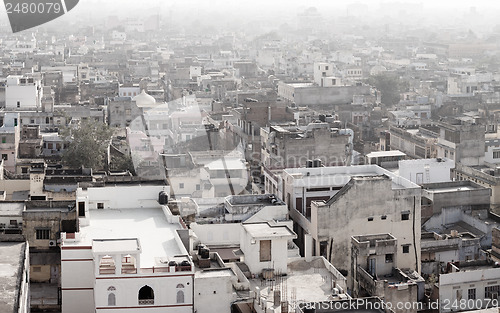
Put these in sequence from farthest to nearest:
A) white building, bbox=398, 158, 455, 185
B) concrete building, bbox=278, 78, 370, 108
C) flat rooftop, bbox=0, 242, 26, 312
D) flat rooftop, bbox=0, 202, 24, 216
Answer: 1. concrete building, bbox=278, 78, 370, 108
2. white building, bbox=398, 158, 455, 185
3. flat rooftop, bbox=0, 202, 24, 216
4. flat rooftop, bbox=0, 242, 26, 312

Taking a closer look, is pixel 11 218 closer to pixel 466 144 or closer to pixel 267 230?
pixel 267 230

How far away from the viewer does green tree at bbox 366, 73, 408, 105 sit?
154 ft

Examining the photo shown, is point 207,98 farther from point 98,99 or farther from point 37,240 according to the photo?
point 37,240

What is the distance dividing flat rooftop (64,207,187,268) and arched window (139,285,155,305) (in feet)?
1.51

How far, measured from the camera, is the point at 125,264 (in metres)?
14.6

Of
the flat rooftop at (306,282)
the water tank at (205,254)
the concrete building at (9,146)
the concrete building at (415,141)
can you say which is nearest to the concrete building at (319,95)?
the concrete building at (415,141)

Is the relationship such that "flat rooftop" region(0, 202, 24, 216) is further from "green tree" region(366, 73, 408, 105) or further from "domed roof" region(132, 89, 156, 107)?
"green tree" region(366, 73, 408, 105)

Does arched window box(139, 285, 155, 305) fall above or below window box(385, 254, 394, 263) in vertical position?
above

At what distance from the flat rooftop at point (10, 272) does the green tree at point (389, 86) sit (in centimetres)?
3258

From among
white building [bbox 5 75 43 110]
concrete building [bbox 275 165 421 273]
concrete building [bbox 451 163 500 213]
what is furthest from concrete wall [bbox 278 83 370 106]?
concrete building [bbox 275 165 421 273]

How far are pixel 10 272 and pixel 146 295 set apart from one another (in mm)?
2165

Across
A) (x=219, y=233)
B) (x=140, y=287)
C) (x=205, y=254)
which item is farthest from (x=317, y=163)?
(x=140, y=287)

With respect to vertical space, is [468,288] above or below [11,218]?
below

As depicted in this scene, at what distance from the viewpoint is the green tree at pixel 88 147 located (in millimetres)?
25359
